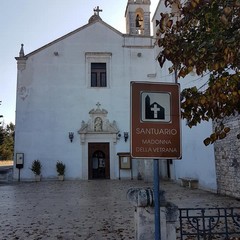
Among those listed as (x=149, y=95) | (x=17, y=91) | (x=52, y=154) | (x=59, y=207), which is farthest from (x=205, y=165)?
(x=17, y=91)

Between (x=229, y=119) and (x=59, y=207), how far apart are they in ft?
21.1

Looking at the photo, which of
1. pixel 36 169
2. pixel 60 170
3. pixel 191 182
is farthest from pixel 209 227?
pixel 36 169

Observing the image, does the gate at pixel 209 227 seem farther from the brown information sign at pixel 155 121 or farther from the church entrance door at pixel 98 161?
the church entrance door at pixel 98 161

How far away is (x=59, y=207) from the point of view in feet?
31.0

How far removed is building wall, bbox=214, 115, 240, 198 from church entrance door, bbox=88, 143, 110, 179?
9.45 metres

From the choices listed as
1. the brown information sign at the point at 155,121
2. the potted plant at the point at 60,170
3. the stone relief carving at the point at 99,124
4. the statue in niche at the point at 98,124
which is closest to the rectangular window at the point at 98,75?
the stone relief carving at the point at 99,124

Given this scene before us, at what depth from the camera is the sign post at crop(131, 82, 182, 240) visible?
2.98 m

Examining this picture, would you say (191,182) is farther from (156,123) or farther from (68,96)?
(156,123)

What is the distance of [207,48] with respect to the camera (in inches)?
137

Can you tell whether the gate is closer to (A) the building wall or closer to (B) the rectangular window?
(A) the building wall

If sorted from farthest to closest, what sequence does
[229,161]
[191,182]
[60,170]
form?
[60,170] < [191,182] < [229,161]

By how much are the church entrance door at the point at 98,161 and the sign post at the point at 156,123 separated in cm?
1765

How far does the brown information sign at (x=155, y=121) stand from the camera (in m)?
2.98

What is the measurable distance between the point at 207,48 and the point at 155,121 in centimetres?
108
